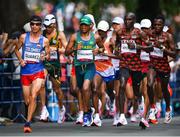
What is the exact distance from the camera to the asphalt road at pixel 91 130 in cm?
2053

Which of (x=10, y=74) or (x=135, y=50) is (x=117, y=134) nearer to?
(x=135, y=50)

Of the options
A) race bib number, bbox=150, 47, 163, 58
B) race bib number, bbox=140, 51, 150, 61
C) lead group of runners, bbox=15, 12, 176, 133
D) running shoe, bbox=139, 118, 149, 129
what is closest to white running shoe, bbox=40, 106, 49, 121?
lead group of runners, bbox=15, 12, 176, 133

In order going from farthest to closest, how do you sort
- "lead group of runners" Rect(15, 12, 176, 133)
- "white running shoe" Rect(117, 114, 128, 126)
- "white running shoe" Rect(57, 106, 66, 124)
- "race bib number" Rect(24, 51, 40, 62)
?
"white running shoe" Rect(57, 106, 66, 124) → "white running shoe" Rect(117, 114, 128, 126) → "lead group of runners" Rect(15, 12, 176, 133) → "race bib number" Rect(24, 51, 40, 62)

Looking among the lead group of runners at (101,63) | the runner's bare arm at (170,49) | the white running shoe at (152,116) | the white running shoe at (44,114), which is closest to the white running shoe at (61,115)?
the lead group of runners at (101,63)

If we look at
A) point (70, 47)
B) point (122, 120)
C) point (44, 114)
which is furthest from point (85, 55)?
point (44, 114)

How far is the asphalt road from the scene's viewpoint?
20531mm

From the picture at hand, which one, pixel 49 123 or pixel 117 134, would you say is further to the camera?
pixel 49 123

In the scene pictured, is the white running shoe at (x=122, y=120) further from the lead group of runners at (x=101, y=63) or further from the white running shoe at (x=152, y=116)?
the white running shoe at (x=152, y=116)

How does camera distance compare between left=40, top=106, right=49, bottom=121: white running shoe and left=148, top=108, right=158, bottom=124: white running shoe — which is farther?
left=40, top=106, right=49, bottom=121: white running shoe

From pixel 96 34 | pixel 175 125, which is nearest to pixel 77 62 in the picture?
pixel 96 34

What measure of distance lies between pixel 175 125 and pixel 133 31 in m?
1.98

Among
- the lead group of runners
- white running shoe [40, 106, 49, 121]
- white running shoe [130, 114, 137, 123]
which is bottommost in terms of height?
white running shoe [130, 114, 137, 123]

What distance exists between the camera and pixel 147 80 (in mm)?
23141

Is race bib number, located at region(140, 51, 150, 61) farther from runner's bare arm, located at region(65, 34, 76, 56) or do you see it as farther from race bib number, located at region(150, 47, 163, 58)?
runner's bare arm, located at region(65, 34, 76, 56)
